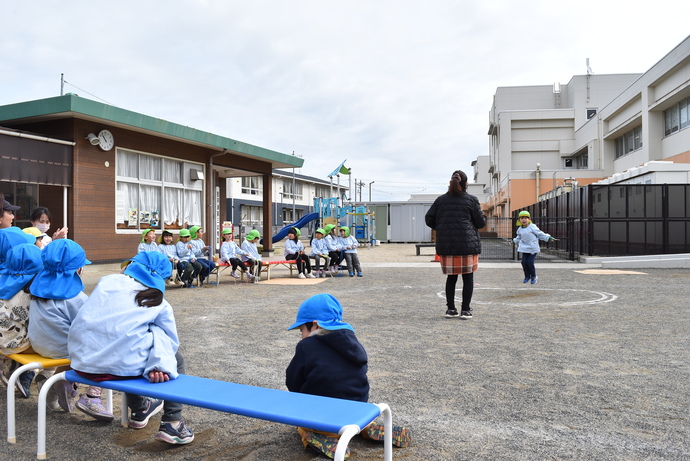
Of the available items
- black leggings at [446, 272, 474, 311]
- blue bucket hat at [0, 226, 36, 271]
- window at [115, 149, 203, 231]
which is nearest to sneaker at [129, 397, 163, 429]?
blue bucket hat at [0, 226, 36, 271]

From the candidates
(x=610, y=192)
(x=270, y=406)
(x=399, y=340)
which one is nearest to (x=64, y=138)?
(x=399, y=340)

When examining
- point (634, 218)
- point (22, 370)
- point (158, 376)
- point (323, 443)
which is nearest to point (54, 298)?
point (22, 370)

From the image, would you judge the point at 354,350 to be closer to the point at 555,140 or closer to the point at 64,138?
the point at 64,138

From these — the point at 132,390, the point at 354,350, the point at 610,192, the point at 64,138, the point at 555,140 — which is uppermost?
the point at 555,140

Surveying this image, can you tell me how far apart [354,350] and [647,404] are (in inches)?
92.6

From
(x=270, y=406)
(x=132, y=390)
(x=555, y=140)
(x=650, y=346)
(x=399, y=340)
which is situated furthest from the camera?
(x=555, y=140)

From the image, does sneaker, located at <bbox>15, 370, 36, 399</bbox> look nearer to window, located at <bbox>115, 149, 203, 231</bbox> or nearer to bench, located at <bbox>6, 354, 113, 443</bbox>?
bench, located at <bbox>6, 354, 113, 443</bbox>

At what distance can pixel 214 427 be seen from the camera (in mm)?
3594

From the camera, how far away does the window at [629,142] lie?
32.2 m

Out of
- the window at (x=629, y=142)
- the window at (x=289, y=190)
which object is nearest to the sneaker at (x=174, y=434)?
the window at (x=629, y=142)

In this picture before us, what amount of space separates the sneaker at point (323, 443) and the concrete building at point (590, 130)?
59.4 ft

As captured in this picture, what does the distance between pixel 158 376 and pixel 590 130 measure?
140ft

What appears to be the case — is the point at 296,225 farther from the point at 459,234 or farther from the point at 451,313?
the point at 459,234

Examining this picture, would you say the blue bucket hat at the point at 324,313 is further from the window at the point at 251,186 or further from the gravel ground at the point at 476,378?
the window at the point at 251,186
